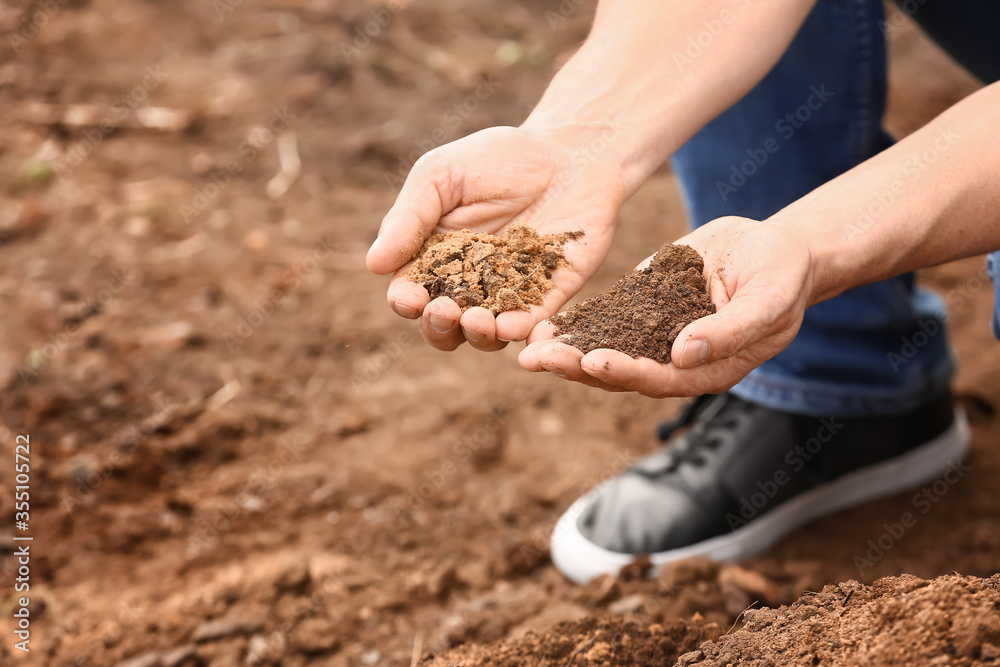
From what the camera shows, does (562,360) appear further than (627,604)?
No

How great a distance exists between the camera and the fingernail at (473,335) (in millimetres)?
1290

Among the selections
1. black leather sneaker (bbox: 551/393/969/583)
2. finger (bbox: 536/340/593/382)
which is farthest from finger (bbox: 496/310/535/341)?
black leather sneaker (bbox: 551/393/969/583)

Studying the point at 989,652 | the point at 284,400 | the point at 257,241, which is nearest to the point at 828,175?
the point at 989,652

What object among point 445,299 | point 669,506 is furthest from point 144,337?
point 669,506

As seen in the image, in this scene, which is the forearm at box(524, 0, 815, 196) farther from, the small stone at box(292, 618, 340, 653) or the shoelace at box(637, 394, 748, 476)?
the small stone at box(292, 618, 340, 653)

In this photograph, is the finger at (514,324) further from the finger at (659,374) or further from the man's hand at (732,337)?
the finger at (659,374)

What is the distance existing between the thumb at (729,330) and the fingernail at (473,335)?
1.14 feet

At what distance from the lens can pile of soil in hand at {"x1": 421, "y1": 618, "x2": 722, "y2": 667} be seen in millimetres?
1234

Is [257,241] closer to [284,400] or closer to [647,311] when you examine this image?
[284,400]

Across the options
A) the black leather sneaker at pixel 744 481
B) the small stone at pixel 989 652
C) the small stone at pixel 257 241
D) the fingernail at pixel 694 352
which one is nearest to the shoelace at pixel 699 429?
the black leather sneaker at pixel 744 481

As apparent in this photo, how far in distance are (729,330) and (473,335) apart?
44 cm

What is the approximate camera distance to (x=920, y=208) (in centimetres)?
121

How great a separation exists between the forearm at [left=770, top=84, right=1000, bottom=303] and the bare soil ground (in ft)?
2.34

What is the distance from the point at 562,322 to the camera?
137cm
